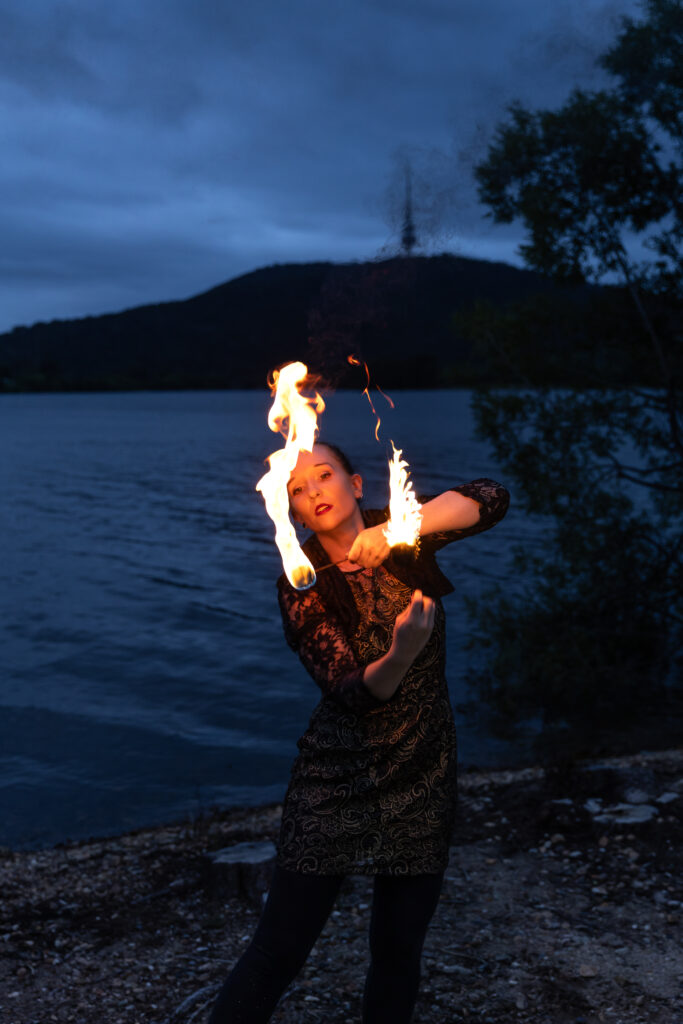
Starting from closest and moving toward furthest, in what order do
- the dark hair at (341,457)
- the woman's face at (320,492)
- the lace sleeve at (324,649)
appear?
the lace sleeve at (324,649) → the woman's face at (320,492) → the dark hair at (341,457)

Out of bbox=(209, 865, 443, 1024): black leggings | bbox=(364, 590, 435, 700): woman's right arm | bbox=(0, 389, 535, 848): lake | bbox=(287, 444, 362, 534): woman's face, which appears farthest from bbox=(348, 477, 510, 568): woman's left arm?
bbox=(0, 389, 535, 848): lake

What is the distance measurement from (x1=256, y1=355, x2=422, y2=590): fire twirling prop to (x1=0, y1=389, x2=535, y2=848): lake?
4.85 ft

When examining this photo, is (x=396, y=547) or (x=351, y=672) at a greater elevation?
(x=396, y=547)

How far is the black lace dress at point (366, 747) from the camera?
3.31m

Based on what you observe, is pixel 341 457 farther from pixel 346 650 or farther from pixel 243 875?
pixel 243 875

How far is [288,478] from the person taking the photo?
3.60 m

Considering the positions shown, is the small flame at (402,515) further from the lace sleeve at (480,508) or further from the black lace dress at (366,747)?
the black lace dress at (366,747)

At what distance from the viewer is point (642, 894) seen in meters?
6.06

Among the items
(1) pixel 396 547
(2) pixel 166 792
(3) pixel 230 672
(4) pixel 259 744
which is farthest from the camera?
(3) pixel 230 672

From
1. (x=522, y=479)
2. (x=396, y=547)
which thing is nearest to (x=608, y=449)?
(x=522, y=479)

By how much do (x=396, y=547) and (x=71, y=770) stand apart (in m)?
9.78

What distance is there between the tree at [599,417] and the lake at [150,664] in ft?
6.09

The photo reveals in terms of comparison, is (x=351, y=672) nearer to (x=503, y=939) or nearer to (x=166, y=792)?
(x=503, y=939)

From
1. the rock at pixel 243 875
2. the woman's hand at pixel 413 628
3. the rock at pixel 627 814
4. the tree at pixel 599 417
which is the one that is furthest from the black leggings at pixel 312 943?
the tree at pixel 599 417
